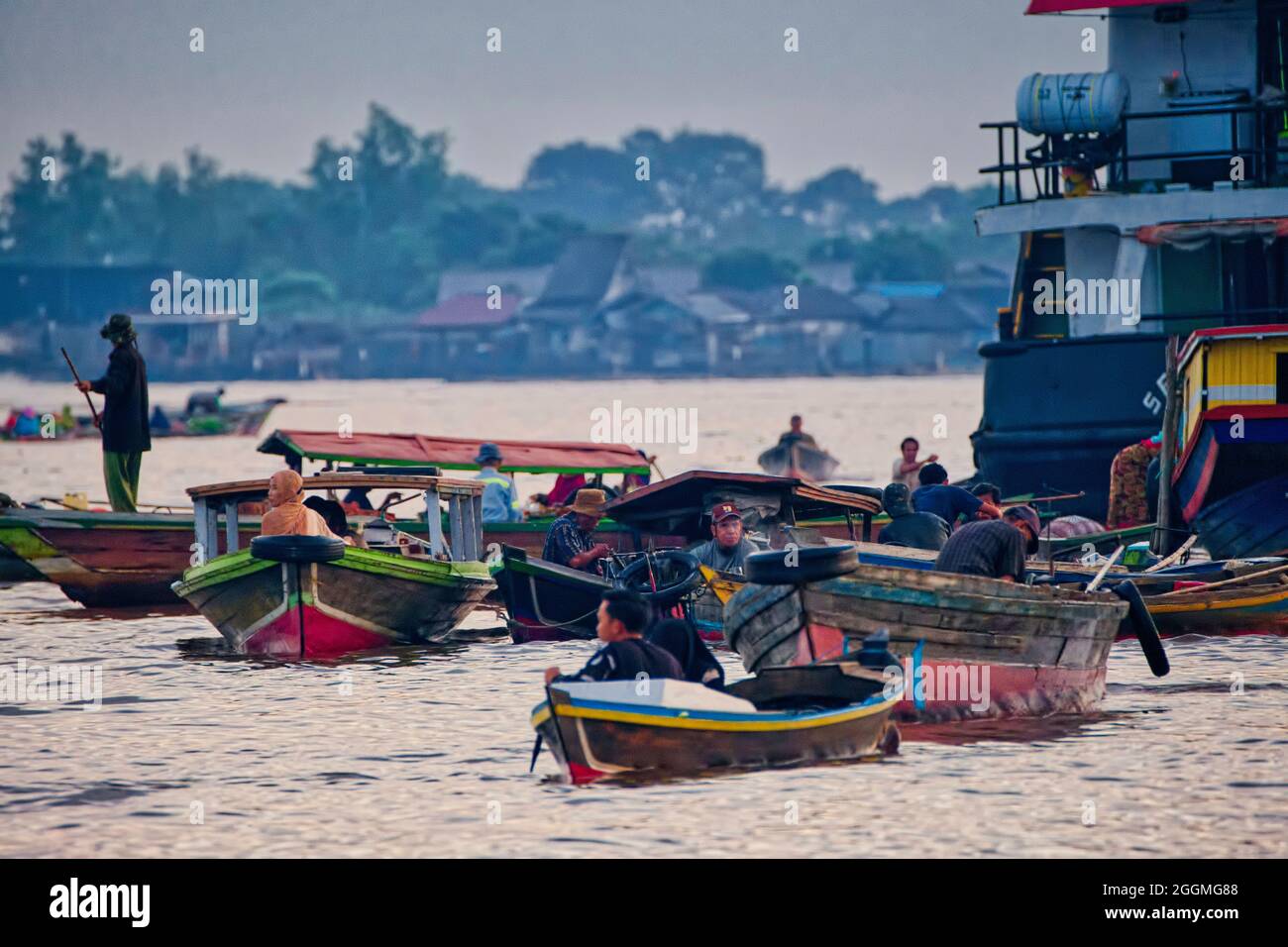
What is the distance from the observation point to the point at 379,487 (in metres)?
19.4

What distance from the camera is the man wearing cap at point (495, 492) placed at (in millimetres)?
23703

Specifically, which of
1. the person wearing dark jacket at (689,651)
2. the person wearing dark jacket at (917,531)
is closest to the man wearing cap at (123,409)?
the person wearing dark jacket at (917,531)

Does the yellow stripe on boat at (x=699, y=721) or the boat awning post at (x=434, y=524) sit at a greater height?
the boat awning post at (x=434, y=524)

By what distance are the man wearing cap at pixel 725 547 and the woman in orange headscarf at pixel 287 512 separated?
3.24m

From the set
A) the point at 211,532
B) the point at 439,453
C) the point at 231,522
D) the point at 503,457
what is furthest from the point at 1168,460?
the point at 211,532

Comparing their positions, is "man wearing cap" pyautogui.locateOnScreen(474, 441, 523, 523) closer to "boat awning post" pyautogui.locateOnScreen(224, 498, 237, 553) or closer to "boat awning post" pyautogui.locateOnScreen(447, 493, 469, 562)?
"boat awning post" pyautogui.locateOnScreen(447, 493, 469, 562)

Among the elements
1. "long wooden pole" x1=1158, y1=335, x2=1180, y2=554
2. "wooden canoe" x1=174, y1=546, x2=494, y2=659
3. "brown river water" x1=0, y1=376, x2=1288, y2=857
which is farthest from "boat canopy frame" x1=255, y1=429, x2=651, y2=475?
"long wooden pole" x1=1158, y1=335, x2=1180, y2=554

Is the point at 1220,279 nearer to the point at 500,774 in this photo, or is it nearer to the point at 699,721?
the point at 500,774

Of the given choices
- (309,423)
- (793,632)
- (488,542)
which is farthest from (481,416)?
(793,632)

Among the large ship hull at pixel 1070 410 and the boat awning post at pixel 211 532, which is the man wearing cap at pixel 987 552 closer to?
the boat awning post at pixel 211 532

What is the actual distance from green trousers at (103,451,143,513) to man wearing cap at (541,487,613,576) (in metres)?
4.91

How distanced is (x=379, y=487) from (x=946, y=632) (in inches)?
253
